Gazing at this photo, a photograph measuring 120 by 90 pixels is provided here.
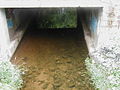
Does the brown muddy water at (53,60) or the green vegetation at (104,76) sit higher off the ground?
the green vegetation at (104,76)

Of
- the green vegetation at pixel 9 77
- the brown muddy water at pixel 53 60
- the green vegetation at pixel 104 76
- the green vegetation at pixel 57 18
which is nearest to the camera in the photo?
the green vegetation at pixel 104 76

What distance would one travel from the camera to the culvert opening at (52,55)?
6.72m

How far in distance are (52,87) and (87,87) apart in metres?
1.05

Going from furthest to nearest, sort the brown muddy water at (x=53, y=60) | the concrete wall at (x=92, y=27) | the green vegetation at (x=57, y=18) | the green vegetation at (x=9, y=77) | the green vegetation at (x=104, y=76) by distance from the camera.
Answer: the green vegetation at (x=57, y=18), the concrete wall at (x=92, y=27), the brown muddy water at (x=53, y=60), the green vegetation at (x=9, y=77), the green vegetation at (x=104, y=76)

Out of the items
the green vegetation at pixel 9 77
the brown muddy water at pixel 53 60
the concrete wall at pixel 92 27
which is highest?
the concrete wall at pixel 92 27

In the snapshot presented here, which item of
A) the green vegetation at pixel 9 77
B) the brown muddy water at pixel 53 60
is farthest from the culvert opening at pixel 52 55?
the green vegetation at pixel 9 77

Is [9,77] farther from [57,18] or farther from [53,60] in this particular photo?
[57,18]

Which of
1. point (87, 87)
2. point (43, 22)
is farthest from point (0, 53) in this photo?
point (43, 22)

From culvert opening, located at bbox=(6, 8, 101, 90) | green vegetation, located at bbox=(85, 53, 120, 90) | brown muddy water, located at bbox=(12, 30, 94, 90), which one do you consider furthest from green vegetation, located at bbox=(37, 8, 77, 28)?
green vegetation, located at bbox=(85, 53, 120, 90)

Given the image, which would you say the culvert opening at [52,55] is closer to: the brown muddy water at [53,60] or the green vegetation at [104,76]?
the brown muddy water at [53,60]

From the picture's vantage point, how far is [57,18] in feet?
45.9

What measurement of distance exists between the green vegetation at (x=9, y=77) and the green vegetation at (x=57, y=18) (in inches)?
230

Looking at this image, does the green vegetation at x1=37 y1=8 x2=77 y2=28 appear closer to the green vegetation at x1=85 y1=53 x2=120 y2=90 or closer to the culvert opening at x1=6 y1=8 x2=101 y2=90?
the culvert opening at x1=6 y1=8 x2=101 y2=90

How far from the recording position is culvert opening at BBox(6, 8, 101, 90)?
6719 millimetres
